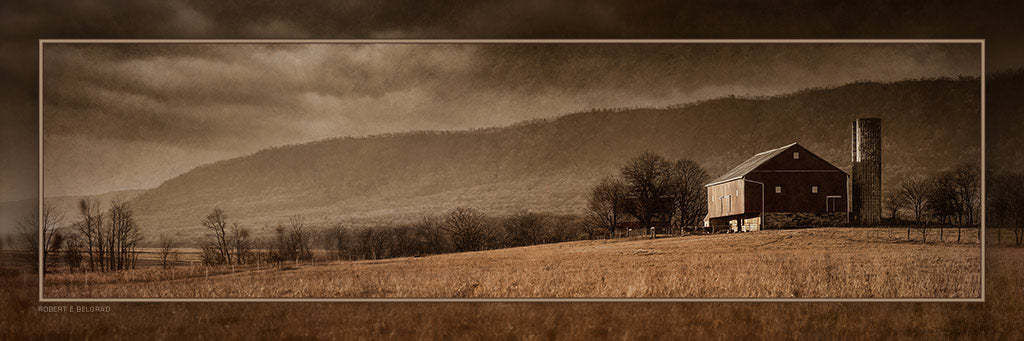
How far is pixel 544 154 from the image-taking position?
50.3ft

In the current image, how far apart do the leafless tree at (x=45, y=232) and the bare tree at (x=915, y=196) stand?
14.8 metres

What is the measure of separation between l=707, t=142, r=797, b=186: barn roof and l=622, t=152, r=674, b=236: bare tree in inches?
33.9

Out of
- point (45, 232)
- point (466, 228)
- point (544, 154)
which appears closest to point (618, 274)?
point (544, 154)

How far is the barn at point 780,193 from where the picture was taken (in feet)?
48.3

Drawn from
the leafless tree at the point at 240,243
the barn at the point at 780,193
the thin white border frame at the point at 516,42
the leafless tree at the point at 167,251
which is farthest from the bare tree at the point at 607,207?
the leafless tree at the point at 167,251

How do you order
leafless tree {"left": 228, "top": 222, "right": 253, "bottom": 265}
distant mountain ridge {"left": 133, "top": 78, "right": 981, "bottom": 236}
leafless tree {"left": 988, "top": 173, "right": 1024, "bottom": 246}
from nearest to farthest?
distant mountain ridge {"left": 133, "top": 78, "right": 981, "bottom": 236}, leafless tree {"left": 228, "top": 222, "right": 253, "bottom": 265}, leafless tree {"left": 988, "top": 173, "right": 1024, "bottom": 246}

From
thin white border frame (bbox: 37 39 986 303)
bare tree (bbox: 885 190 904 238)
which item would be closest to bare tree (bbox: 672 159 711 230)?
thin white border frame (bbox: 37 39 986 303)

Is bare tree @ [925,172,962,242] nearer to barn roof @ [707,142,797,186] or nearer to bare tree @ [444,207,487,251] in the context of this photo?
barn roof @ [707,142,797,186]

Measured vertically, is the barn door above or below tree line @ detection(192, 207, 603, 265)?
above

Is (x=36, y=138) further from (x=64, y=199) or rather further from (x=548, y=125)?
(x=548, y=125)

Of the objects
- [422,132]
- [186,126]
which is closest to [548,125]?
[422,132]

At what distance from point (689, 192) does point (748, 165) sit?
4.43 feet

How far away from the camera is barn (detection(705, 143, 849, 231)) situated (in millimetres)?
14711

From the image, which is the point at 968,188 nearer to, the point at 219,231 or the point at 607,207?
the point at 607,207
